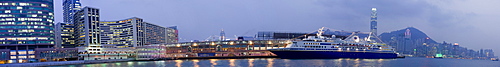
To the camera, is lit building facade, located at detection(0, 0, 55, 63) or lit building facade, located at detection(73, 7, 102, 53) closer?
lit building facade, located at detection(0, 0, 55, 63)

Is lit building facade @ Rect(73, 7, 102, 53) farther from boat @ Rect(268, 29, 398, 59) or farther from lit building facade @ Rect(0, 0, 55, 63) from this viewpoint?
boat @ Rect(268, 29, 398, 59)

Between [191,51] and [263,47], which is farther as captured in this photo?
[191,51]

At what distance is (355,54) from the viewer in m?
108

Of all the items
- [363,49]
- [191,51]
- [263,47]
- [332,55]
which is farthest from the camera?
[191,51]

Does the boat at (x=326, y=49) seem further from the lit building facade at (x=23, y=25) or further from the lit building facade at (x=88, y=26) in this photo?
the lit building facade at (x=88, y=26)

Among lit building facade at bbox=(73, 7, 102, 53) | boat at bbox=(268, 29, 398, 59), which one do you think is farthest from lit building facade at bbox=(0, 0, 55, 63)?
lit building facade at bbox=(73, 7, 102, 53)

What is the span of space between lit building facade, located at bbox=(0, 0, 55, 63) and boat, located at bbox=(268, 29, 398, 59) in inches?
2632

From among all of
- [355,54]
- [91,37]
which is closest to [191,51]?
[355,54]

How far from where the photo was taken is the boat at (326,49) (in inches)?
3964

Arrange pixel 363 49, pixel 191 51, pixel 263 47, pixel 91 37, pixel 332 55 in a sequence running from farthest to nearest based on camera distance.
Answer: pixel 91 37
pixel 191 51
pixel 263 47
pixel 363 49
pixel 332 55

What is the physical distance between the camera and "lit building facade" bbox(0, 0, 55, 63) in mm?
109125

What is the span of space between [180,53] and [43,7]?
44.2 meters

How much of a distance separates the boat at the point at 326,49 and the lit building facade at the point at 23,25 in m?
66.9

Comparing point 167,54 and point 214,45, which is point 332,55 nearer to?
point 214,45
